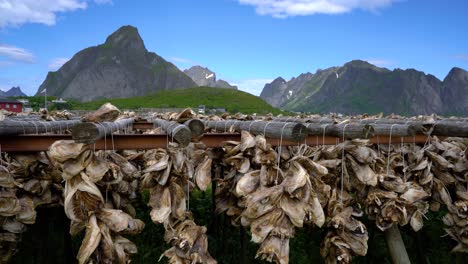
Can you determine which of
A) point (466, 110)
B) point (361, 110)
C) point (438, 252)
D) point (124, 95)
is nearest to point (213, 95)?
point (124, 95)

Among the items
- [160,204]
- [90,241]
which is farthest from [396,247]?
[90,241]

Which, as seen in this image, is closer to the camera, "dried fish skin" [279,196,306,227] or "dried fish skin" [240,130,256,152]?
"dried fish skin" [279,196,306,227]

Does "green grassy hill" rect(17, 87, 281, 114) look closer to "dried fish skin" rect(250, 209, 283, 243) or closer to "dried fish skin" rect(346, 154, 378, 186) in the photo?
"dried fish skin" rect(346, 154, 378, 186)

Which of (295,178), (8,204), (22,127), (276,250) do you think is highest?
(22,127)

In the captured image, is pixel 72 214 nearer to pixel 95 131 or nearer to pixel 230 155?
pixel 95 131

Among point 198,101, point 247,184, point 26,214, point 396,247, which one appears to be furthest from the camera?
point 198,101

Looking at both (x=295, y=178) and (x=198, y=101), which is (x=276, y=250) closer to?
(x=295, y=178)

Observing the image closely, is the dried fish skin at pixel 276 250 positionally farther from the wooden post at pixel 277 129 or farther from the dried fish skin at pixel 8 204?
the dried fish skin at pixel 8 204

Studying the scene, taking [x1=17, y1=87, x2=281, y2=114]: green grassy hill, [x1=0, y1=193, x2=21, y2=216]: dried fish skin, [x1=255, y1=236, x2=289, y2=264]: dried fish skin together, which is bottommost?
[x1=255, y1=236, x2=289, y2=264]: dried fish skin

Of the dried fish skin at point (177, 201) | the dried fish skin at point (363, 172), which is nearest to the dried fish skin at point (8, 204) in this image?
the dried fish skin at point (177, 201)

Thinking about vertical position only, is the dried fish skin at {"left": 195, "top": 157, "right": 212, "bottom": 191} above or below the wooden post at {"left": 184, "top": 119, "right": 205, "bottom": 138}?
below

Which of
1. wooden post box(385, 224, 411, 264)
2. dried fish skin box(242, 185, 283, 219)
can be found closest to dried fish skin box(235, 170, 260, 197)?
dried fish skin box(242, 185, 283, 219)

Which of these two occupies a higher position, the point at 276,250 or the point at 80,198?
the point at 80,198

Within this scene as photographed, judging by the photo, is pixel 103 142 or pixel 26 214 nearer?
pixel 103 142
